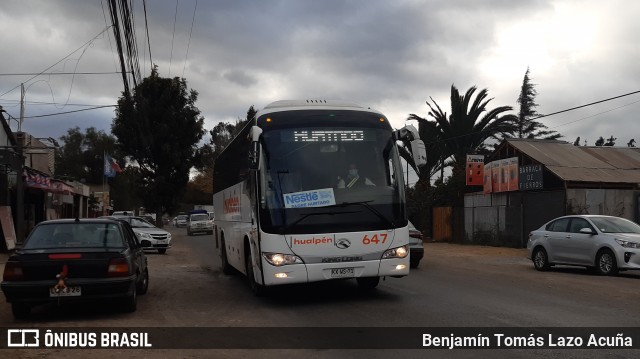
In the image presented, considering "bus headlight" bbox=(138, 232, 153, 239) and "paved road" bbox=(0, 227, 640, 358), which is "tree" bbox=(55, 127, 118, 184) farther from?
"paved road" bbox=(0, 227, 640, 358)

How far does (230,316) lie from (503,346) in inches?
170

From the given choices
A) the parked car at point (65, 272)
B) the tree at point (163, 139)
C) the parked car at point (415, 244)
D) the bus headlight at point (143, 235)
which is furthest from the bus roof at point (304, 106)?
the tree at point (163, 139)

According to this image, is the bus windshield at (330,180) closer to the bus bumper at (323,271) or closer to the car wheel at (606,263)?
the bus bumper at (323,271)

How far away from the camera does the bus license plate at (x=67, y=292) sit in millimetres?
8797

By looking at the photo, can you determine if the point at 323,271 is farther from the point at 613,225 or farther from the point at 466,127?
the point at 466,127

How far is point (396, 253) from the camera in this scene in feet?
34.4

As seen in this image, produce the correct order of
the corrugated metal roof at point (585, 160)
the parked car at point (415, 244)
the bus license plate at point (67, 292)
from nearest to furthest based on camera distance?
1. the bus license plate at point (67, 292)
2. the parked car at point (415, 244)
3. the corrugated metal roof at point (585, 160)

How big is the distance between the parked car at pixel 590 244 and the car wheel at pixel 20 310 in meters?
12.8

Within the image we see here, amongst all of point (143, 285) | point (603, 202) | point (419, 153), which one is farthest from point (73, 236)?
point (603, 202)

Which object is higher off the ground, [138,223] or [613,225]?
[613,225]

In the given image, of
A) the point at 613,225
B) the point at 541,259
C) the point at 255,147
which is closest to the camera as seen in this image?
the point at 255,147

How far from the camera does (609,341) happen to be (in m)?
7.40

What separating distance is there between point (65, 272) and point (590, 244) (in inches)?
493

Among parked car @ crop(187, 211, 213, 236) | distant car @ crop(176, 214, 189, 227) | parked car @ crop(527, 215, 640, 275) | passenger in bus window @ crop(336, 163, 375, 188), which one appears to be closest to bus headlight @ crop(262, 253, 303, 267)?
passenger in bus window @ crop(336, 163, 375, 188)
